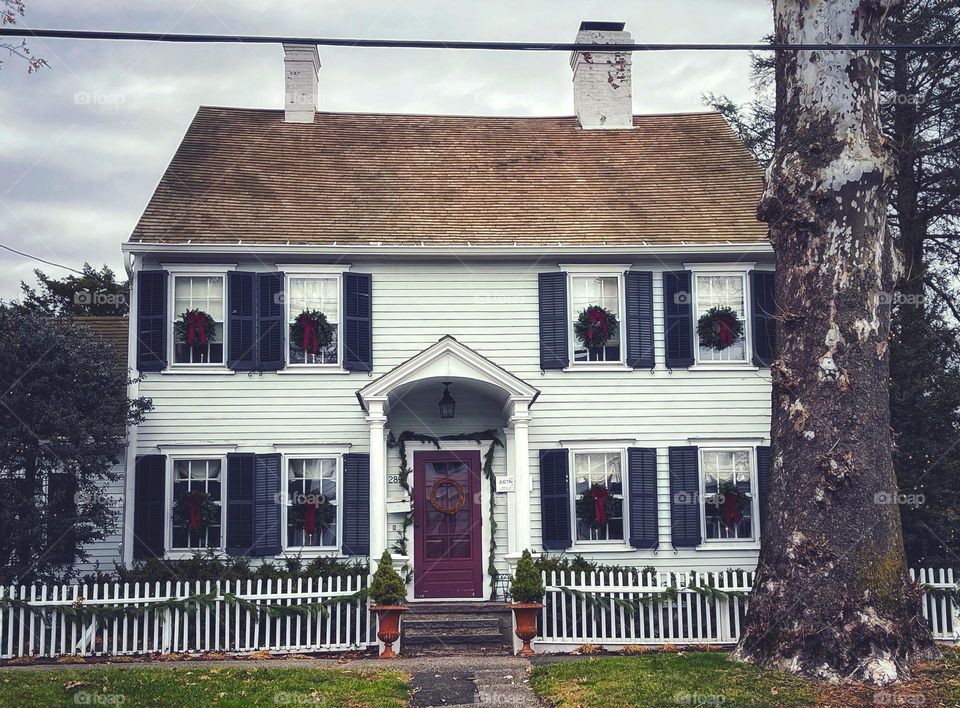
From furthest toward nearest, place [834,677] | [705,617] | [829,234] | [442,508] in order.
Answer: [442,508] < [705,617] < [829,234] < [834,677]

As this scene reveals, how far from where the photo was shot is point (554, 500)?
1392cm

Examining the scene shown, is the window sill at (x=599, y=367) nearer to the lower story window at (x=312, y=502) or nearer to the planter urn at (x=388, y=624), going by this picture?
the lower story window at (x=312, y=502)

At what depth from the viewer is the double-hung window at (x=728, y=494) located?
14.1 meters

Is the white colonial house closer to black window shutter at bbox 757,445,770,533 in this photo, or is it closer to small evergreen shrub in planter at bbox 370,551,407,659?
black window shutter at bbox 757,445,770,533

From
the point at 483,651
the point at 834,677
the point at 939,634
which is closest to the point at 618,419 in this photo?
the point at 483,651

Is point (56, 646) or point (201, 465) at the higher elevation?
point (201, 465)

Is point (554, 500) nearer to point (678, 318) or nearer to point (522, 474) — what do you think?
point (522, 474)

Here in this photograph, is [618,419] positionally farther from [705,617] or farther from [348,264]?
[348,264]

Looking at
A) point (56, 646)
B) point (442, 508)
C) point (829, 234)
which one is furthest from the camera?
point (442, 508)

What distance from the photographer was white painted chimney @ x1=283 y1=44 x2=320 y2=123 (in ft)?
56.9

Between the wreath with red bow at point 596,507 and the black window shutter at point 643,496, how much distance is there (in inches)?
11.7

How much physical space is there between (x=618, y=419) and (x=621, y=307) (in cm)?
172

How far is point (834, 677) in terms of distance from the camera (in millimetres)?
8516

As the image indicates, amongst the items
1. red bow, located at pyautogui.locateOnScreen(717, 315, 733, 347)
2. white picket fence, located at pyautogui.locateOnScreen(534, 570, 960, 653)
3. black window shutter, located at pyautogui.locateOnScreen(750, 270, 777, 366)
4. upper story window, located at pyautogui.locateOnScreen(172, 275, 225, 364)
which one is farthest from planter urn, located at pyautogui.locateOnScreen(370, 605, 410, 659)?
black window shutter, located at pyautogui.locateOnScreen(750, 270, 777, 366)
